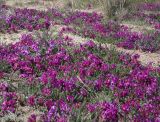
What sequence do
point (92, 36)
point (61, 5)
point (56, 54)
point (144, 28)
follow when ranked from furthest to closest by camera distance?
point (61, 5) → point (144, 28) → point (92, 36) → point (56, 54)

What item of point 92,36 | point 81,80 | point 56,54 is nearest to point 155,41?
point 92,36

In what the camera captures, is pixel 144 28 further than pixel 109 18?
No

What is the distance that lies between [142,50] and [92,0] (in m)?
9.95

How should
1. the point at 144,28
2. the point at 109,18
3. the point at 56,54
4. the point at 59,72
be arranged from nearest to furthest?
1. the point at 59,72
2. the point at 56,54
3. the point at 144,28
4. the point at 109,18

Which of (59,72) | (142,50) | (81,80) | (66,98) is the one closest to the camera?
(66,98)

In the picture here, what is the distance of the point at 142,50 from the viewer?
11219mm

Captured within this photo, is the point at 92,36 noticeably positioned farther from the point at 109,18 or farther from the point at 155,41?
the point at 109,18

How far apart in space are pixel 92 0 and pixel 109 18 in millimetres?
4719

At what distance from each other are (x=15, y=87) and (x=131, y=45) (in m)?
4.83

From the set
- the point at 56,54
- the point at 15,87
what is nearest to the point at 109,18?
the point at 56,54

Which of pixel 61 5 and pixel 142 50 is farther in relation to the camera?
pixel 61 5

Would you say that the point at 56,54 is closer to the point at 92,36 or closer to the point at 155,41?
the point at 92,36

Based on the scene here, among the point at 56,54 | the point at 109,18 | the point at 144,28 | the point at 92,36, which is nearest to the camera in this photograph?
the point at 56,54

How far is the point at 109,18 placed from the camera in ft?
53.3
